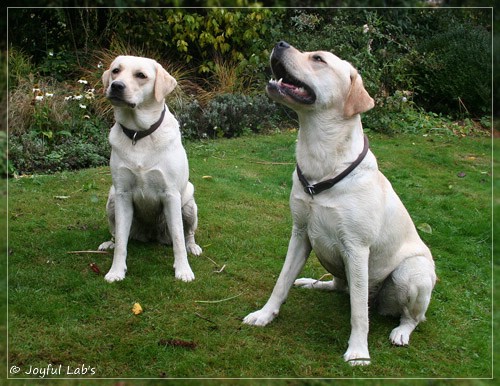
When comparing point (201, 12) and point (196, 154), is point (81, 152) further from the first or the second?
point (201, 12)

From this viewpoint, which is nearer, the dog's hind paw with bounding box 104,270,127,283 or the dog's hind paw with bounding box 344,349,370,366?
the dog's hind paw with bounding box 344,349,370,366

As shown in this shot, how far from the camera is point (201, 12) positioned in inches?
98.5

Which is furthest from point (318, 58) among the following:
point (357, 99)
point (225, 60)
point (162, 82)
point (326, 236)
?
point (162, 82)

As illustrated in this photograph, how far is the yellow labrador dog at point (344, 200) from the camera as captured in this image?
348 centimetres

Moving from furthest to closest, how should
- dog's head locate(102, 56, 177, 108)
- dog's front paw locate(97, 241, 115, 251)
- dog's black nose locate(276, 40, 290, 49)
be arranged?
1. dog's front paw locate(97, 241, 115, 251)
2. dog's head locate(102, 56, 177, 108)
3. dog's black nose locate(276, 40, 290, 49)

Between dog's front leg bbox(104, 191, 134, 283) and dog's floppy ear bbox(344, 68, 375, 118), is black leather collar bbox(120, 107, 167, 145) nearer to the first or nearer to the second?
dog's front leg bbox(104, 191, 134, 283)

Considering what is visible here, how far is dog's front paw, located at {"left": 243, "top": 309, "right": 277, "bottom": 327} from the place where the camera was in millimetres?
3998

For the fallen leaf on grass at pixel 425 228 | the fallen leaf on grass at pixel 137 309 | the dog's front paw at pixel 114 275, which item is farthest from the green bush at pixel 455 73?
the dog's front paw at pixel 114 275

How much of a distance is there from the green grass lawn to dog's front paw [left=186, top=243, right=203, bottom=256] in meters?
0.09

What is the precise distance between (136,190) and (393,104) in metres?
2.81

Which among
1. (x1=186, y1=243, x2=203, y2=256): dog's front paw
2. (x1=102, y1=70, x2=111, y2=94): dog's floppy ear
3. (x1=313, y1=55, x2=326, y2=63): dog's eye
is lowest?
(x1=186, y1=243, x2=203, y2=256): dog's front paw

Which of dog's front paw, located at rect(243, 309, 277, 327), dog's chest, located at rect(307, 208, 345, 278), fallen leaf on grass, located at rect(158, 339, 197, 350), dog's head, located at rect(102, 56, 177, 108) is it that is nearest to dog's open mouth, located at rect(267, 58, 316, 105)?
dog's chest, located at rect(307, 208, 345, 278)

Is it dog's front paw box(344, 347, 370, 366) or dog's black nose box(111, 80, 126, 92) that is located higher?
dog's black nose box(111, 80, 126, 92)

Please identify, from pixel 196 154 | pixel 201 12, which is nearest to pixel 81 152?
pixel 196 154
